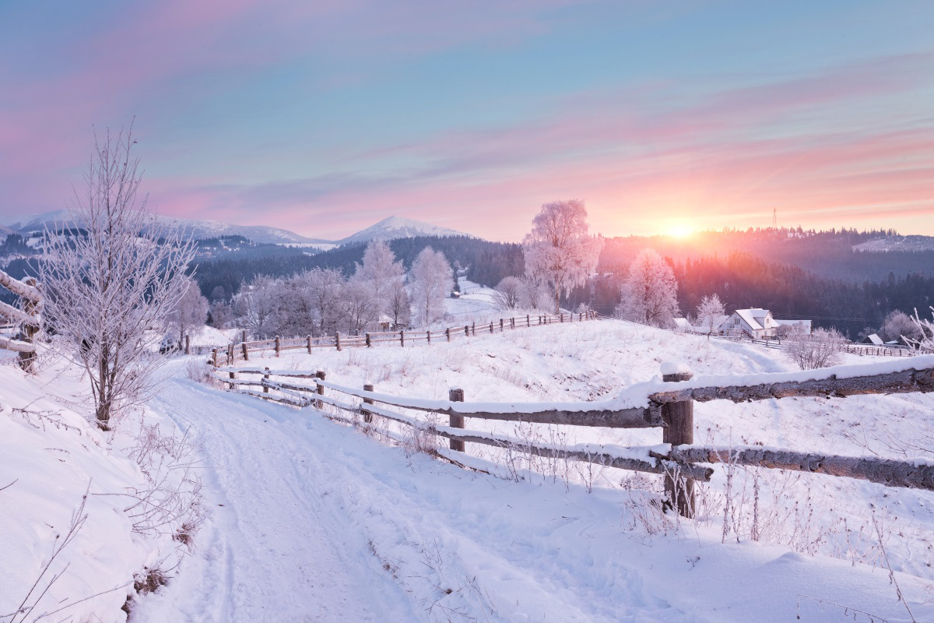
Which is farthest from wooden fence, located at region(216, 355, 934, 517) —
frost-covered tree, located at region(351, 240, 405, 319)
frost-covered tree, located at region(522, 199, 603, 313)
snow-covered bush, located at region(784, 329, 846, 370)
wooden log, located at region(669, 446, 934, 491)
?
frost-covered tree, located at region(351, 240, 405, 319)

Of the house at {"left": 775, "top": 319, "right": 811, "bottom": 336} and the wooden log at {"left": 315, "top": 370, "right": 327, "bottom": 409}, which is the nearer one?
the wooden log at {"left": 315, "top": 370, "right": 327, "bottom": 409}

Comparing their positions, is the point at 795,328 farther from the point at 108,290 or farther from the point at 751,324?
the point at 108,290

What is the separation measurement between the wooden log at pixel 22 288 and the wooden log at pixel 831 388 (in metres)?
7.83

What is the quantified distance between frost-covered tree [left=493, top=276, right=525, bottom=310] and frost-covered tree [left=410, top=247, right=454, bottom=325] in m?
11.5

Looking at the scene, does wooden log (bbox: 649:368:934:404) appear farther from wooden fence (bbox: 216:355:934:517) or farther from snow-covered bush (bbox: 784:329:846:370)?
snow-covered bush (bbox: 784:329:846:370)

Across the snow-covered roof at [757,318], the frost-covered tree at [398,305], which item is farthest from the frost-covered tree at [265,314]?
the snow-covered roof at [757,318]

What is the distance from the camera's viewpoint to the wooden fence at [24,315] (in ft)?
19.9

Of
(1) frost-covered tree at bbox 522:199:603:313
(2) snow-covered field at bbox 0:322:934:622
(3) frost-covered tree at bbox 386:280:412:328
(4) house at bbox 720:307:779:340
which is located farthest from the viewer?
(4) house at bbox 720:307:779:340

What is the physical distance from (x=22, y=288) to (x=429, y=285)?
4971 cm

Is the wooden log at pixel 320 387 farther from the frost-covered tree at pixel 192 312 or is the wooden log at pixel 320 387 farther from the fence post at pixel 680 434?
the frost-covered tree at pixel 192 312

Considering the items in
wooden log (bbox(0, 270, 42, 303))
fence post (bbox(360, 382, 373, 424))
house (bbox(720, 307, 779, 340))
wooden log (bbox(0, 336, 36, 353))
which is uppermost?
wooden log (bbox(0, 270, 42, 303))

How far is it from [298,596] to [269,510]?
7.01 ft

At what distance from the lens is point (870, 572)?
9.46 ft

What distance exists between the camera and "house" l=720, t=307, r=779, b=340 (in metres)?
72.2
